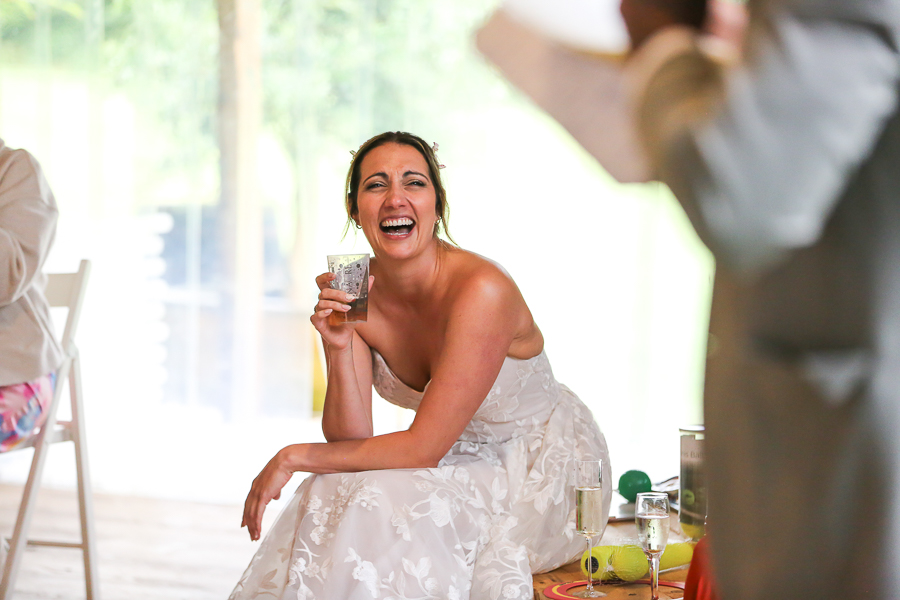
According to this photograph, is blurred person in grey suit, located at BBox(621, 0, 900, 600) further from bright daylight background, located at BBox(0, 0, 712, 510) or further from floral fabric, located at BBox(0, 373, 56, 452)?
bright daylight background, located at BBox(0, 0, 712, 510)

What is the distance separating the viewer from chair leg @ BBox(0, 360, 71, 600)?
213 centimetres

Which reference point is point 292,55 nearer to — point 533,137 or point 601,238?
point 533,137

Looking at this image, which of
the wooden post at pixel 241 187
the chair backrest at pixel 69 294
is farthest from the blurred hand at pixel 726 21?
the wooden post at pixel 241 187

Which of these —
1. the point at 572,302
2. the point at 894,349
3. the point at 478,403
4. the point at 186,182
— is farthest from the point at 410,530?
the point at 186,182

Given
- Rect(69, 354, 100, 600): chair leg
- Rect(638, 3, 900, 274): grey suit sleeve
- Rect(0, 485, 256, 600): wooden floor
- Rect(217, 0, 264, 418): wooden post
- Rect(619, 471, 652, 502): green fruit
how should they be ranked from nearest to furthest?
Rect(638, 3, 900, 274): grey suit sleeve
Rect(619, 471, 652, 502): green fruit
Rect(69, 354, 100, 600): chair leg
Rect(0, 485, 256, 600): wooden floor
Rect(217, 0, 264, 418): wooden post

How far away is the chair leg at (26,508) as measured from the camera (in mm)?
2135

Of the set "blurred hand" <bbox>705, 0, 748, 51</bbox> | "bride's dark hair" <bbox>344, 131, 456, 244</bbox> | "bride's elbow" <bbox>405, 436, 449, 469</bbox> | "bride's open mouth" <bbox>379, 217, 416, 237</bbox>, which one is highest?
"bride's dark hair" <bbox>344, 131, 456, 244</bbox>

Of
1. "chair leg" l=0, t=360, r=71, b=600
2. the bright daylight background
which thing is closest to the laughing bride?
"chair leg" l=0, t=360, r=71, b=600

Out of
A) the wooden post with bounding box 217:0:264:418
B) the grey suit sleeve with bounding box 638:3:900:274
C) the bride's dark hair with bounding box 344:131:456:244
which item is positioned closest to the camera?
the grey suit sleeve with bounding box 638:3:900:274

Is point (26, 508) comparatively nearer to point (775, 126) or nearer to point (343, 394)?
point (343, 394)

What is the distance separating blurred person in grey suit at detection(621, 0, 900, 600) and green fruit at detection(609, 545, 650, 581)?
1.17 meters

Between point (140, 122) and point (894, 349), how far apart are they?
→ 14.2ft

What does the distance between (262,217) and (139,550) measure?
1.69m

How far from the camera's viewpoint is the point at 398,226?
1.83 metres
